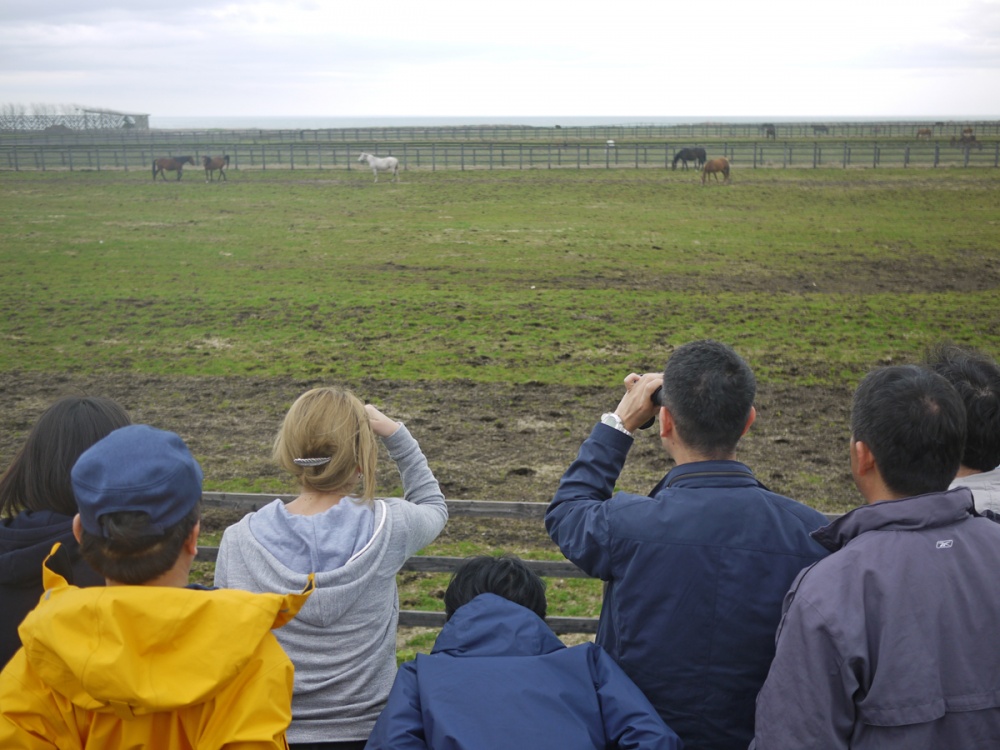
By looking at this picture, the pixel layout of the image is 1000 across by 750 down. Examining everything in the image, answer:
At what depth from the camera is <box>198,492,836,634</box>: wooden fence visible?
4328mm

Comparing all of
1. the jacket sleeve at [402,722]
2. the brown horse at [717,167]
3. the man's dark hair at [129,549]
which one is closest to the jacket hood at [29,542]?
the man's dark hair at [129,549]

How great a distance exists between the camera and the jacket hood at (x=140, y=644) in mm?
1658

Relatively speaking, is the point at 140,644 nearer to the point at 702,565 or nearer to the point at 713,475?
the point at 702,565

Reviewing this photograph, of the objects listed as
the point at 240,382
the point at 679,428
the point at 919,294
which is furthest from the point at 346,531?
the point at 919,294

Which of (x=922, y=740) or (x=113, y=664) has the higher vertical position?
(x=113, y=664)

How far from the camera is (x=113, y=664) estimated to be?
1.65 m

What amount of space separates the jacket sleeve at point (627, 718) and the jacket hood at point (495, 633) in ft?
0.45

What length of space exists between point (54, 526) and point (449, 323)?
9.81 metres

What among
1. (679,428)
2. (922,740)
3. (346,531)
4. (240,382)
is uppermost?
(679,428)

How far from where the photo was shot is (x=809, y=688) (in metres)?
1.88

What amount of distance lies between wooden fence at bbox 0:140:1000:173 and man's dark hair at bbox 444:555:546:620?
36260mm

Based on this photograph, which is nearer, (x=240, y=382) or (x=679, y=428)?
(x=679, y=428)

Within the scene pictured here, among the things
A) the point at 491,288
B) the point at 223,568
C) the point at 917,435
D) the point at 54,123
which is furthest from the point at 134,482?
the point at 54,123

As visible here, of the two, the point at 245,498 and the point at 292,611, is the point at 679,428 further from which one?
the point at 245,498
